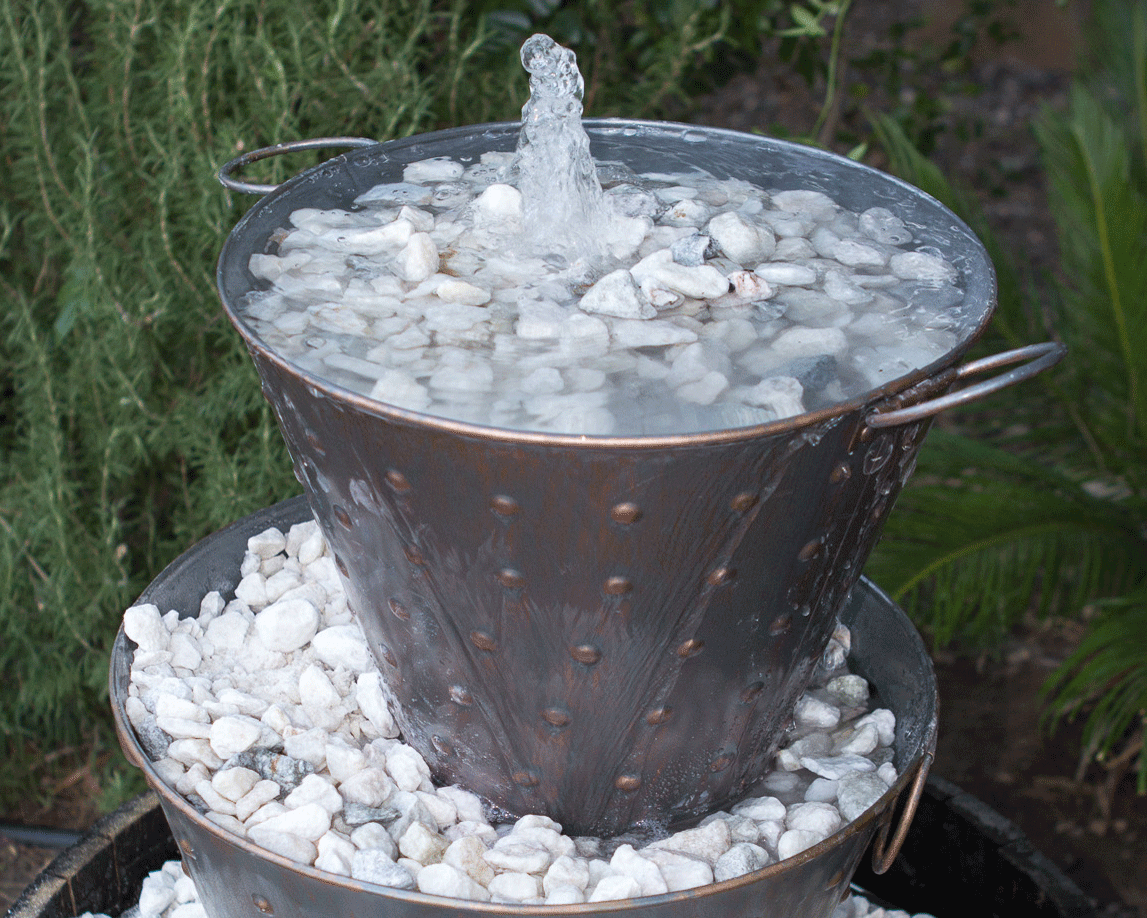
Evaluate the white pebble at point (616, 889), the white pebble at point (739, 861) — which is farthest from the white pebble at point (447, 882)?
the white pebble at point (739, 861)

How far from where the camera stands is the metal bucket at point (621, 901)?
1.02 m

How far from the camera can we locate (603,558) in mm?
940

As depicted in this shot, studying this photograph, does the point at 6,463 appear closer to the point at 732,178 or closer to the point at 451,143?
the point at 451,143

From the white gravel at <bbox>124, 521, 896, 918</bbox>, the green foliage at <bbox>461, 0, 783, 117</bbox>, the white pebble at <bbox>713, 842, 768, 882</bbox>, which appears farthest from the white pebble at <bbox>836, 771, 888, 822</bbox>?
the green foliage at <bbox>461, 0, 783, 117</bbox>

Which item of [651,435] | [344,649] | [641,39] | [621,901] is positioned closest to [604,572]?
[651,435]

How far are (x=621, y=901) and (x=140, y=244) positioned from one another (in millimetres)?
1448

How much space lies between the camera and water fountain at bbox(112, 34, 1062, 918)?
0.90 m

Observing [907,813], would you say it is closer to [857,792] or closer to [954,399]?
[857,792]

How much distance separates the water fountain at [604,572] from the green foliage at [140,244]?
25.2 inches

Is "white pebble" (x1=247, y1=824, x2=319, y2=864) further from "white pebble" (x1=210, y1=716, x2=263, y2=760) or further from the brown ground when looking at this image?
the brown ground

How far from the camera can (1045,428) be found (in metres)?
2.30

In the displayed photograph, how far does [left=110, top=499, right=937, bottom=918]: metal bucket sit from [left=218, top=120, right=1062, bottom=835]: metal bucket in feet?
0.46

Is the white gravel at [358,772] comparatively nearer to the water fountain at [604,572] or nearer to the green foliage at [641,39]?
the water fountain at [604,572]

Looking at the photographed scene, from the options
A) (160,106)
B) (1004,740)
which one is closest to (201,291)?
(160,106)
